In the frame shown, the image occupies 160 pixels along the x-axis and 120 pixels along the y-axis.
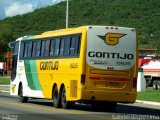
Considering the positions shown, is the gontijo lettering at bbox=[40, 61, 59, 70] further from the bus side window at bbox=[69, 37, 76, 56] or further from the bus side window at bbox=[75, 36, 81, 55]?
the bus side window at bbox=[75, 36, 81, 55]

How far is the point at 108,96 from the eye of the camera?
2634cm

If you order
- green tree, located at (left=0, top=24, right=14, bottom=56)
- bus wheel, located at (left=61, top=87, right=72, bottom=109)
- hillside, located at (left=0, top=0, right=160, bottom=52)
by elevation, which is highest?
hillside, located at (left=0, top=0, right=160, bottom=52)

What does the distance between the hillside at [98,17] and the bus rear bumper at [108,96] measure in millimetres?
89935

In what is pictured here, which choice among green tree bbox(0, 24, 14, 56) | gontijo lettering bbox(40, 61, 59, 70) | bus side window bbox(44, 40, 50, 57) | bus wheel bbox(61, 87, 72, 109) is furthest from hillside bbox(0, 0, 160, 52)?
bus wheel bbox(61, 87, 72, 109)

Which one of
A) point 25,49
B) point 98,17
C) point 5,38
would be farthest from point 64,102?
point 98,17

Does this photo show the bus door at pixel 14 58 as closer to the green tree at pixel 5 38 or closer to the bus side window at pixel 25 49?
the bus side window at pixel 25 49

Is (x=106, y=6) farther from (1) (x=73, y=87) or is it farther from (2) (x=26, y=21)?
(1) (x=73, y=87)

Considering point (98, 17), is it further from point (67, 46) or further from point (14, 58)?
point (67, 46)

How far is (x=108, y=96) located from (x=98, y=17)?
105041 mm

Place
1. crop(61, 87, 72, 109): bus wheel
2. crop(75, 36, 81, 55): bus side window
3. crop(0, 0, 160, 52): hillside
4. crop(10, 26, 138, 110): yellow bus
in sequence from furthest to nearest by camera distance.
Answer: crop(0, 0, 160, 52): hillside < crop(61, 87, 72, 109): bus wheel < crop(75, 36, 81, 55): bus side window < crop(10, 26, 138, 110): yellow bus

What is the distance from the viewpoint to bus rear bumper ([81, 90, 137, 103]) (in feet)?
85.9

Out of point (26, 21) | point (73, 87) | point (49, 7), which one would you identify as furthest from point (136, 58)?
point (49, 7)

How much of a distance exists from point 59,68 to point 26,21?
110m

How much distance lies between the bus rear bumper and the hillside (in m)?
89.9
